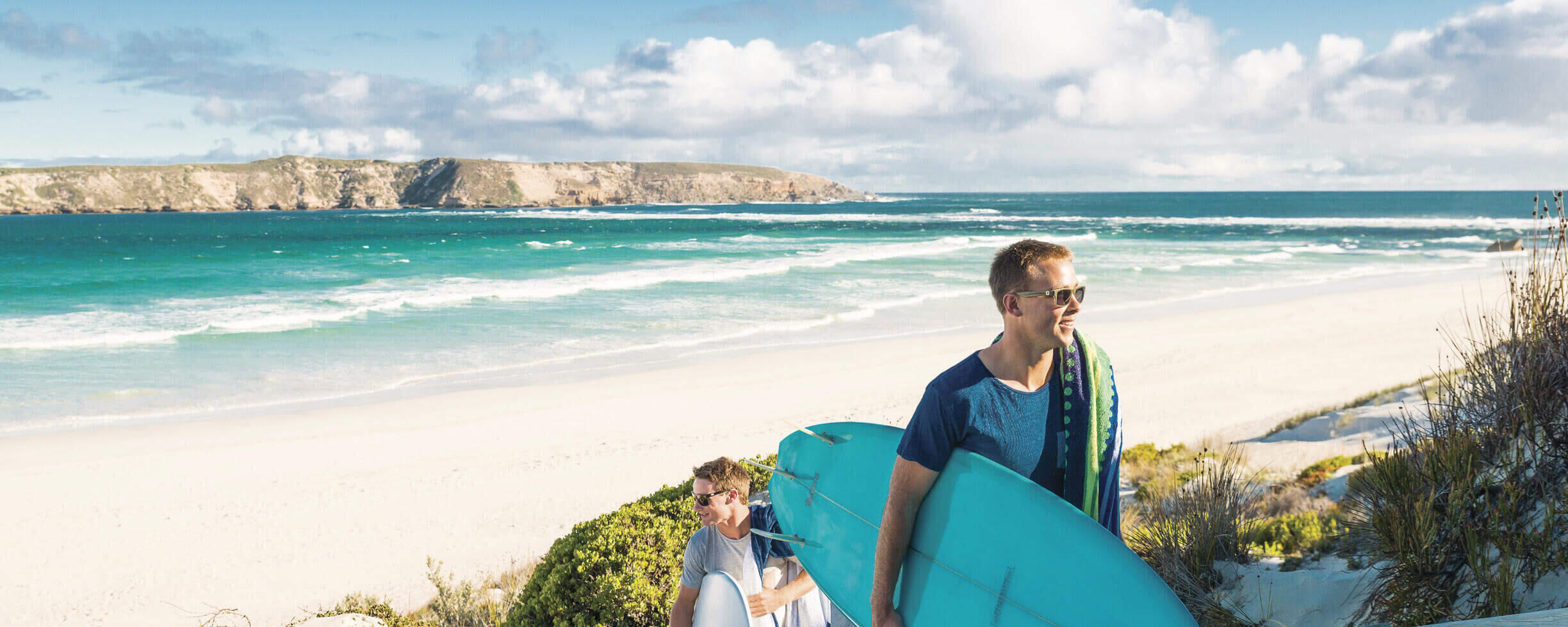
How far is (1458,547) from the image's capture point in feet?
10.3

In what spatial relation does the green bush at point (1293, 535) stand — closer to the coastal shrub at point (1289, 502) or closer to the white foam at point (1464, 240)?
the coastal shrub at point (1289, 502)

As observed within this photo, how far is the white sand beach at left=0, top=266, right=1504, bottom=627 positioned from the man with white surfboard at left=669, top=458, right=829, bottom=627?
3.73 metres

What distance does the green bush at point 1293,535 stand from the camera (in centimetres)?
432

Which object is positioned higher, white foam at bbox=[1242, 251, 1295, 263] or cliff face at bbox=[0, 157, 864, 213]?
cliff face at bbox=[0, 157, 864, 213]

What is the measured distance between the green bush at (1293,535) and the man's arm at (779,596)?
2.40 meters

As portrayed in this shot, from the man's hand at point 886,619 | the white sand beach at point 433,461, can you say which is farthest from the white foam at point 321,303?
the man's hand at point 886,619

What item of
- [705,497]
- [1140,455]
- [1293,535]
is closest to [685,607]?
[705,497]

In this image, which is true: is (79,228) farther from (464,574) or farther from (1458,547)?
(1458,547)

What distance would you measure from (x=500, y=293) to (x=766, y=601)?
22315 mm

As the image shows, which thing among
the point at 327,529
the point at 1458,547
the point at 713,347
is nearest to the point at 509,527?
the point at 327,529

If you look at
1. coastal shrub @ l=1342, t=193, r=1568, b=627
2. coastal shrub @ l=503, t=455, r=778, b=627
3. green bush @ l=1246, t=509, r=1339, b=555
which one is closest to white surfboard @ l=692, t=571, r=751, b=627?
coastal shrub @ l=503, t=455, r=778, b=627

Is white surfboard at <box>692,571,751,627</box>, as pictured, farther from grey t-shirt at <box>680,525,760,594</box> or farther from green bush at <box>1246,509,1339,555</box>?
green bush at <box>1246,509,1339,555</box>

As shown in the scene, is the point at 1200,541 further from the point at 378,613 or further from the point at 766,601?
the point at 378,613

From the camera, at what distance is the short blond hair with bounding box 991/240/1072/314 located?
2.05 metres
